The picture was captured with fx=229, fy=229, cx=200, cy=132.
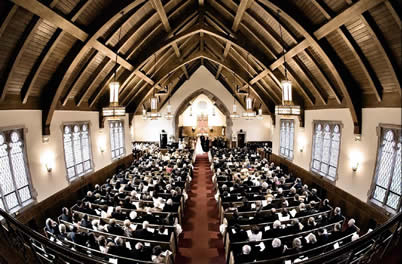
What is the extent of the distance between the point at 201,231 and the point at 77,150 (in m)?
8.58

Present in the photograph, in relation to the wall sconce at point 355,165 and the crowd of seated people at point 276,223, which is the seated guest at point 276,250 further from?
the wall sconce at point 355,165

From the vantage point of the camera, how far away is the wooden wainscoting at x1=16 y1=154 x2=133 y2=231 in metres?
8.78

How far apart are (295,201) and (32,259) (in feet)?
29.5

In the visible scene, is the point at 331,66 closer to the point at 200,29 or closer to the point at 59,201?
the point at 200,29

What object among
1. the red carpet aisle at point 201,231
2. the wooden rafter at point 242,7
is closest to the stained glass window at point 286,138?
the red carpet aisle at point 201,231

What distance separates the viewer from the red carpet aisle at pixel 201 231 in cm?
758

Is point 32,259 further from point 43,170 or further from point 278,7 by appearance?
point 278,7

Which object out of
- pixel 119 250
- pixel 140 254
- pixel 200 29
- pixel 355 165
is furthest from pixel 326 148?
pixel 119 250

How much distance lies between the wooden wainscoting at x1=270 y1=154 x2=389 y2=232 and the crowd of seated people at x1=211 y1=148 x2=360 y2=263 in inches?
26.0

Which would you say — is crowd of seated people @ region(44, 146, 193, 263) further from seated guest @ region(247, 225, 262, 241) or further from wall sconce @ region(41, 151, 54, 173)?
seated guest @ region(247, 225, 262, 241)

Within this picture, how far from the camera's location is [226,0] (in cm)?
1021

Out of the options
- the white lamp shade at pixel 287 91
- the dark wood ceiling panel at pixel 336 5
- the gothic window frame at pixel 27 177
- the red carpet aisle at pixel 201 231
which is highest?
the dark wood ceiling panel at pixel 336 5

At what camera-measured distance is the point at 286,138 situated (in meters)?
18.4

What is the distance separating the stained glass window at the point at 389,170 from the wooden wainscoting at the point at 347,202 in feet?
1.72
